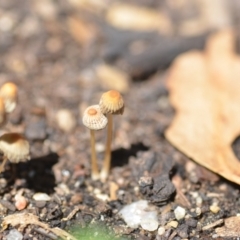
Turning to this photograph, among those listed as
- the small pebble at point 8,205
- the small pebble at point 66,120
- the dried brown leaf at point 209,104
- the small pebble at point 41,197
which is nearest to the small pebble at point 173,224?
the dried brown leaf at point 209,104

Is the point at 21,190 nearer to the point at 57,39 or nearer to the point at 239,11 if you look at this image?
the point at 57,39

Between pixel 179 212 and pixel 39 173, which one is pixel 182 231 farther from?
pixel 39 173

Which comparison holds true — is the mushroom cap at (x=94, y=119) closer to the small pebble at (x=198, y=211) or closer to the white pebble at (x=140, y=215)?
the white pebble at (x=140, y=215)

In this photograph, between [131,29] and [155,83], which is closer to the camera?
[155,83]

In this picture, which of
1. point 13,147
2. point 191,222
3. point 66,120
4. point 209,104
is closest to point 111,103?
point 13,147

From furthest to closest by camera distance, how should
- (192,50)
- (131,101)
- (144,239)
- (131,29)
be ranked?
1. (131,29)
2. (192,50)
3. (131,101)
4. (144,239)

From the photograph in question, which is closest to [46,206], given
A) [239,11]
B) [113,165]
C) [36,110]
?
[113,165]
